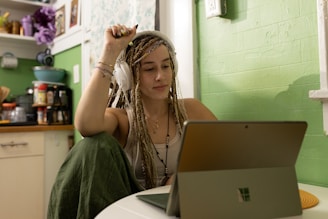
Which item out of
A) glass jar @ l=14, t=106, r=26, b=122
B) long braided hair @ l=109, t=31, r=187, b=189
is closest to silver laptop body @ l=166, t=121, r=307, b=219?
long braided hair @ l=109, t=31, r=187, b=189

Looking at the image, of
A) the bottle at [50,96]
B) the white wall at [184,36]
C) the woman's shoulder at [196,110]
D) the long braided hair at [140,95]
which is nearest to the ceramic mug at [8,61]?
the bottle at [50,96]

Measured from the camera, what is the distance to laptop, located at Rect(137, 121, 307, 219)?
0.66m

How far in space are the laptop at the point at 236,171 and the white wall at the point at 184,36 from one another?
0.92m

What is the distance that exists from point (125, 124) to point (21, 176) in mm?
1344

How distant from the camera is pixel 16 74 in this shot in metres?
3.04

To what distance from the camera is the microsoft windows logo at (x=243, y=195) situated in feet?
2.35

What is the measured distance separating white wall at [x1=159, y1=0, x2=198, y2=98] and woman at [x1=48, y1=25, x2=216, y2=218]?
16 cm

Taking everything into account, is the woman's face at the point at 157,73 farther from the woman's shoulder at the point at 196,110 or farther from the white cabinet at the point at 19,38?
the white cabinet at the point at 19,38

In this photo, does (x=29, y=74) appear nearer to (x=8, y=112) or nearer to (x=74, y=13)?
(x=8, y=112)

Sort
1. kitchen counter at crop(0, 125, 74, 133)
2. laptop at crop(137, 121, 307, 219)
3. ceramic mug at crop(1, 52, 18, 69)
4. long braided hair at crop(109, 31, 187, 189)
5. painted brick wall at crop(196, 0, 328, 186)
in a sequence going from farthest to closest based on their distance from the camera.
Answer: ceramic mug at crop(1, 52, 18, 69) < kitchen counter at crop(0, 125, 74, 133) < long braided hair at crop(109, 31, 187, 189) < painted brick wall at crop(196, 0, 328, 186) < laptop at crop(137, 121, 307, 219)

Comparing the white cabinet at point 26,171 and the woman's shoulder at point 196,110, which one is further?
the white cabinet at point 26,171

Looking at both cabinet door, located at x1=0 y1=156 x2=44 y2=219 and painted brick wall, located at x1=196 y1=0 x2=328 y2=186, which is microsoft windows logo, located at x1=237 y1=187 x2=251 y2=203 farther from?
cabinet door, located at x1=0 y1=156 x2=44 y2=219

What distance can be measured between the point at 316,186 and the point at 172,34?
1.01 meters

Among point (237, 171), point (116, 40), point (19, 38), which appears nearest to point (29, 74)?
point (19, 38)
